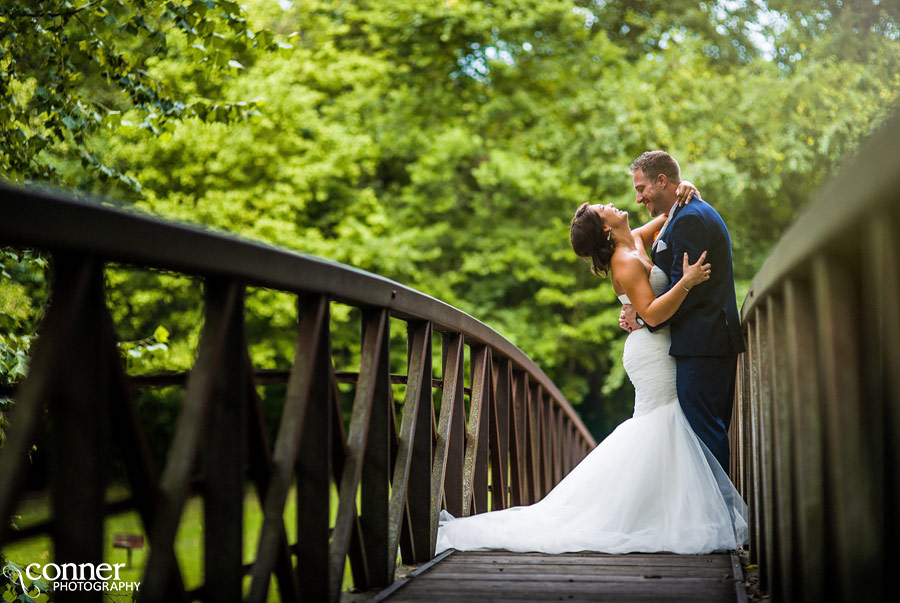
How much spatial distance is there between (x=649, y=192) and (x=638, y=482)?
1.47 metres

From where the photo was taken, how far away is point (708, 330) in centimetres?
441

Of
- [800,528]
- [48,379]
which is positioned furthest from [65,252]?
[800,528]

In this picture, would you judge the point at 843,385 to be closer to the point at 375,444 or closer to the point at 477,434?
the point at 375,444

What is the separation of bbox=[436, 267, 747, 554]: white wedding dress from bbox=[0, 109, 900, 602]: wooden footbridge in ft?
1.26

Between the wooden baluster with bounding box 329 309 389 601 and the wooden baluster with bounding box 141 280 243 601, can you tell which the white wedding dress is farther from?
the wooden baluster with bounding box 141 280 243 601

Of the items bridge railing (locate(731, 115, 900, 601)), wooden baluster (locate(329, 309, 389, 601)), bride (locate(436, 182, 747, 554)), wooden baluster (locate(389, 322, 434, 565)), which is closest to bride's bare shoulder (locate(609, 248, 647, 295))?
bride (locate(436, 182, 747, 554))

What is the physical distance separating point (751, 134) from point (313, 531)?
13.9m

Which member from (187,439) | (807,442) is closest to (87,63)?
(187,439)

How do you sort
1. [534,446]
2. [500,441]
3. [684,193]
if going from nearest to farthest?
[684,193] < [500,441] < [534,446]

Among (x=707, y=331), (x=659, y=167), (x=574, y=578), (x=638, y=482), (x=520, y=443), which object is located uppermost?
(x=659, y=167)

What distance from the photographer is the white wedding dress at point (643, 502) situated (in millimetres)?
3977

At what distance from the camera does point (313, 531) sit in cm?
259

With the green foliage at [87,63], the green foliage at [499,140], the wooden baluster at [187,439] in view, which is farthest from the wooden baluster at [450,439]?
the green foliage at [499,140]

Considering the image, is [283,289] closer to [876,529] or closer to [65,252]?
[65,252]
